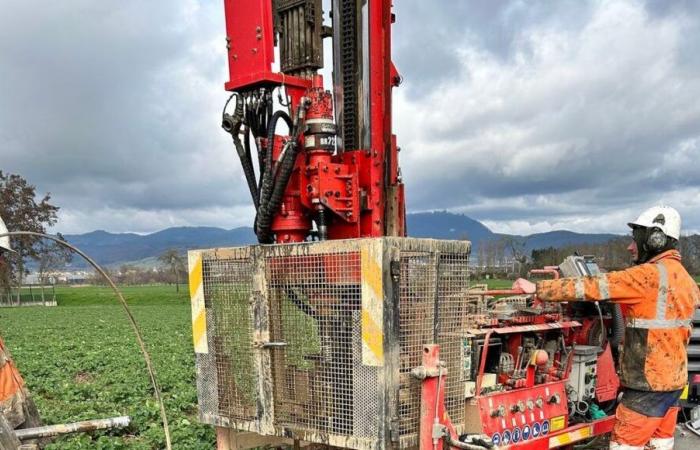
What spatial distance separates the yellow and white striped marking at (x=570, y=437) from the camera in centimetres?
543

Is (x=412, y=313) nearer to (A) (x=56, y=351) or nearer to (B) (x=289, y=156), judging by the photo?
(B) (x=289, y=156)

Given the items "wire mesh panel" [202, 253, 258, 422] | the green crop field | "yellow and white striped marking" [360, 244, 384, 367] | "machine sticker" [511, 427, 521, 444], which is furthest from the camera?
the green crop field

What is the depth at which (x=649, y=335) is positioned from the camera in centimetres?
493

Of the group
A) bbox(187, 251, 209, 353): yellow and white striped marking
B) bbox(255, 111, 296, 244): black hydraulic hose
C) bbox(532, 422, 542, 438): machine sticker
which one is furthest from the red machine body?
bbox(532, 422, 542, 438): machine sticker

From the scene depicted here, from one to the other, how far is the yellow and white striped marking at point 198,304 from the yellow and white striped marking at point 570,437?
311 centimetres

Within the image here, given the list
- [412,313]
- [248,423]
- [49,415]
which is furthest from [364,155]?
[49,415]

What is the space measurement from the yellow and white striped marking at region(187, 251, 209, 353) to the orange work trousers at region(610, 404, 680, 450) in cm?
333

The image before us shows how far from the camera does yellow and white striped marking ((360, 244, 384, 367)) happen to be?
364 cm

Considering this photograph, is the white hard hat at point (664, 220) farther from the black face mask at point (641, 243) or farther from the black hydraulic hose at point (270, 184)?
the black hydraulic hose at point (270, 184)

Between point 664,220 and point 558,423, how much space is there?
2.02 m

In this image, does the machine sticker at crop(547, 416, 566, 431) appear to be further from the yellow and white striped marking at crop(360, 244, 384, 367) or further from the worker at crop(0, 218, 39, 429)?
the worker at crop(0, 218, 39, 429)

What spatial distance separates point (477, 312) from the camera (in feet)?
19.8

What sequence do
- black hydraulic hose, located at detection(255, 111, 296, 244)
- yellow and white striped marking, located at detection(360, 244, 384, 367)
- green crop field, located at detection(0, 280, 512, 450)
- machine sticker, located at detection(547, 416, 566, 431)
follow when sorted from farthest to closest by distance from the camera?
1. green crop field, located at detection(0, 280, 512, 450)
2. machine sticker, located at detection(547, 416, 566, 431)
3. black hydraulic hose, located at detection(255, 111, 296, 244)
4. yellow and white striped marking, located at detection(360, 244, 384, 367)

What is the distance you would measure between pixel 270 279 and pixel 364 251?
0.80 metres
